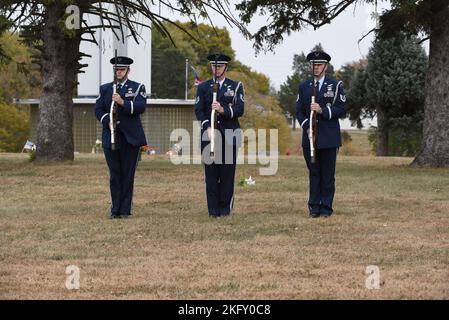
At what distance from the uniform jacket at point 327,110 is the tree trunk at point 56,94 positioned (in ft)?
37.1

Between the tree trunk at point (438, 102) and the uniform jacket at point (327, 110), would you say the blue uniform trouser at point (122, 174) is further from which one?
the tree trunk at point (438, 102)

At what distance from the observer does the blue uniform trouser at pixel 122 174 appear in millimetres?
12359

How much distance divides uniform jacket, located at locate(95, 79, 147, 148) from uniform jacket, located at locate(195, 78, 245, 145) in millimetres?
711

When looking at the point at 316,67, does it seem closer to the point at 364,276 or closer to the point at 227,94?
the point at 227,94

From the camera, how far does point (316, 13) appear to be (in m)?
23.2

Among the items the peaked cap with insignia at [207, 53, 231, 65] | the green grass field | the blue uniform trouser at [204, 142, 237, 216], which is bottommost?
the green grass field

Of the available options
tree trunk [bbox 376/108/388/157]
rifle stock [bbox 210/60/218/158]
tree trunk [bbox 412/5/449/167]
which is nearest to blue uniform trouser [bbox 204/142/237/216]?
rifle stock [bbox 210/60/218/158]

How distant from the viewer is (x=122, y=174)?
1242cm

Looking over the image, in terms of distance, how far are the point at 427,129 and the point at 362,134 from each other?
54.5 metres

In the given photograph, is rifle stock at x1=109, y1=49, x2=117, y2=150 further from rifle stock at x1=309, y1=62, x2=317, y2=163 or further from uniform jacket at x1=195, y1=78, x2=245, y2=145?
rifle stock at x1=309, y1=62, x2=317, y2=163

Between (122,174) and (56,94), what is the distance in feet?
35.8

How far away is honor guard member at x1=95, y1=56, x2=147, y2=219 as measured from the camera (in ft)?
39.9
